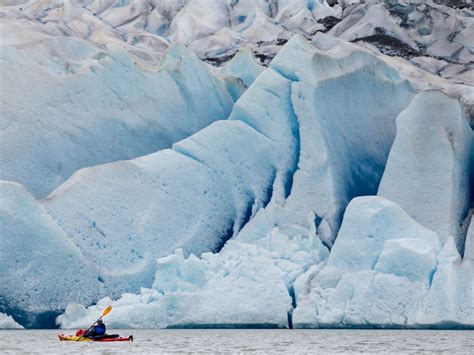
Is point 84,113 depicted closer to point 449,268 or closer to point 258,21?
point 449,268

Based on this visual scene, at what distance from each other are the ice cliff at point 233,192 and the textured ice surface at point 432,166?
26mm

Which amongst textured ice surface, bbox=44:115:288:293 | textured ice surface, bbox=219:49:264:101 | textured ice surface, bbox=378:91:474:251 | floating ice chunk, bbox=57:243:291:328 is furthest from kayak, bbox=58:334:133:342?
textured ice surface, bbox=219:49:264:101

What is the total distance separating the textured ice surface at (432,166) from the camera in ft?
57.9

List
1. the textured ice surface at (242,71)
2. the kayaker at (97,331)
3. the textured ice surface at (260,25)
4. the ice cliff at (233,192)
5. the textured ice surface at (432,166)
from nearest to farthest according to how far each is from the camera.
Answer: the kayaker at (97,331) → the ice cliff at (233,192) → the textured ice surface at (432,166) → the textured ice surface at (242,71) → the textured ice surface at (260,25)

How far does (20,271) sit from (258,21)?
31.4m

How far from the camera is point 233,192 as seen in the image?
18406 mm

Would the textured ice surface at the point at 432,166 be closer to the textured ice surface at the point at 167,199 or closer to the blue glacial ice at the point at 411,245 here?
the blue glacial ice at the point at 411,245

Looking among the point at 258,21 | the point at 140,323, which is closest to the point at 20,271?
the point at 140,323

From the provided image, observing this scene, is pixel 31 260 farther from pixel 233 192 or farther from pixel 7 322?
pixel 233 192

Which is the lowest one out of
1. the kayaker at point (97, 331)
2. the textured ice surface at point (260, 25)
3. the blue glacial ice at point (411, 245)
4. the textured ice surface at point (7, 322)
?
the textured ice surface at point (260, 25)

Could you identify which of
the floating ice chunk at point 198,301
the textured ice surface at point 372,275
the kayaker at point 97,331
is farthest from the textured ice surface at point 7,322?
the textured ice surface at point 372,275

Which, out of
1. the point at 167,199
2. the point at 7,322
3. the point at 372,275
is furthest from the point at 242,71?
the point at 7,322

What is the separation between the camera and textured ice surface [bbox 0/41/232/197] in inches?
715

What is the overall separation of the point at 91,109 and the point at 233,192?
3.26 metres
